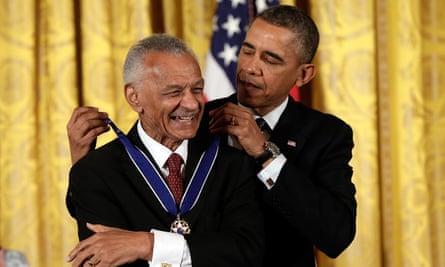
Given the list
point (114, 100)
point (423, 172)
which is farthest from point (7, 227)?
point (423, 172)

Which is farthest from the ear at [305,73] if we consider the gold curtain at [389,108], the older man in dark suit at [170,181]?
the gold curtain at [389,108]

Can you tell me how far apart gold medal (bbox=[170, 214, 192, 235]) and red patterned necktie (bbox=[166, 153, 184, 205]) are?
0.06m

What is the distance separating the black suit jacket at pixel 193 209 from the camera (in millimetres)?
2078

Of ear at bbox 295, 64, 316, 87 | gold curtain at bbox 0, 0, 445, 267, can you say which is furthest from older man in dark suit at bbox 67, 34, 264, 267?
gold curtain at bbox 0, 0, 445, 267

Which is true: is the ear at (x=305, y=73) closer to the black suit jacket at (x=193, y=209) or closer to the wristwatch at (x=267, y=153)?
the wristwatch at (x=267, y=153)

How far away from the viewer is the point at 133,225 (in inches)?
83.0

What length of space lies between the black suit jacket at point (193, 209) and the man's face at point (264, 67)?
384 millimetres

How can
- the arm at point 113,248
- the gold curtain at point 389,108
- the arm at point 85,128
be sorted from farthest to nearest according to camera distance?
the gold curtain at point 389,108 → the arm at point 85,128 → the arm at point 113,248

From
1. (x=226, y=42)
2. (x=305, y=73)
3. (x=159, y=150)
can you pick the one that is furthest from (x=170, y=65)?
(x=226, y=42)

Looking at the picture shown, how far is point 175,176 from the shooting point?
7.15 feet

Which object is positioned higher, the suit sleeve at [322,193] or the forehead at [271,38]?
the forehead at [271,38]

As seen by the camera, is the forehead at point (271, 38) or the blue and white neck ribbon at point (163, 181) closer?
the blue and white neck ribbon at point (163, 181)

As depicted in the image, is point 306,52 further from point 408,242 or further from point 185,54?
point 408,242

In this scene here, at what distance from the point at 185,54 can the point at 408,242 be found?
7.23 ft
